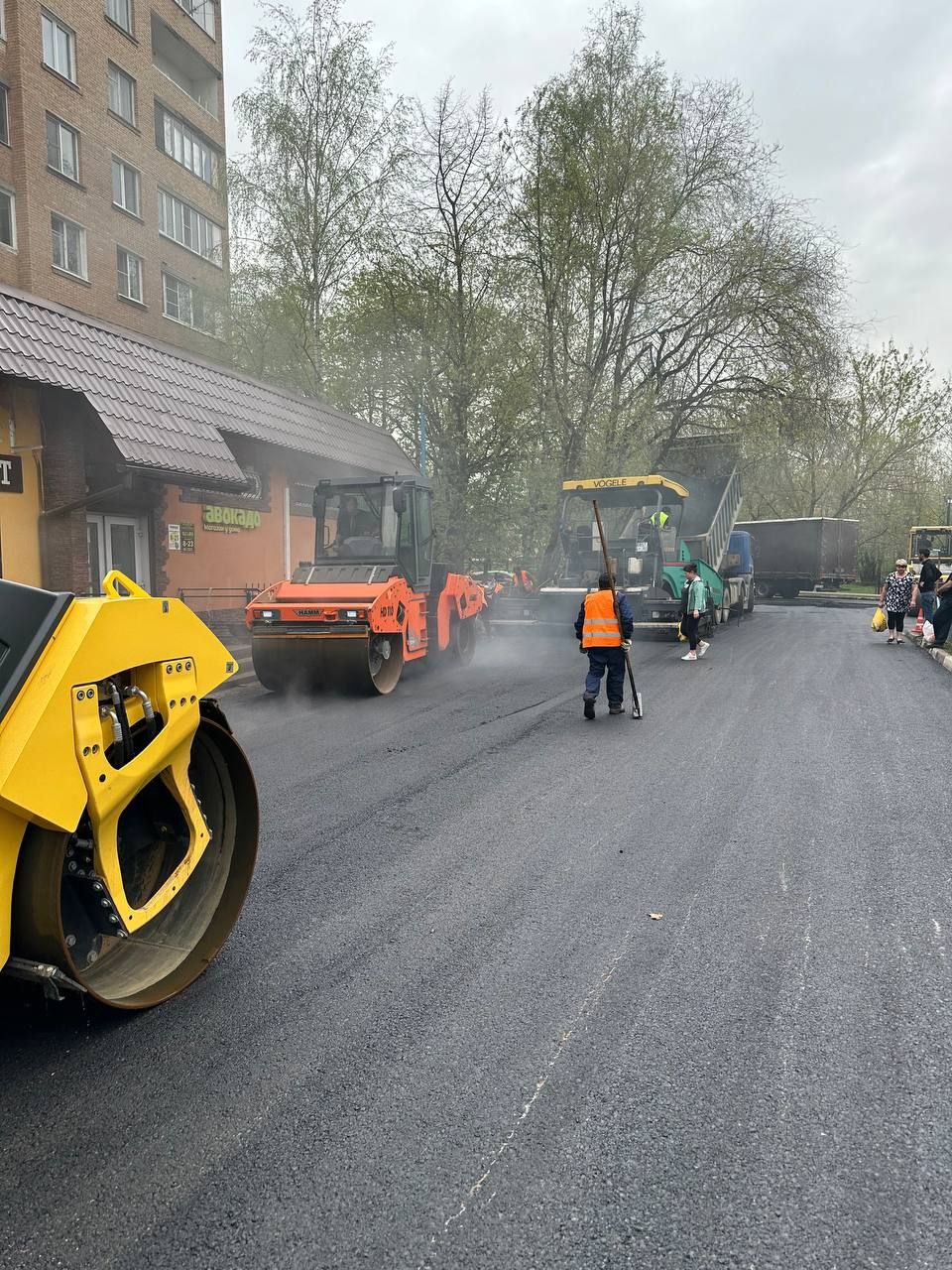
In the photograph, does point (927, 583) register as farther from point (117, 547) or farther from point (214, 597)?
point (117, 547)

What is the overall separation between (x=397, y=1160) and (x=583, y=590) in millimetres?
14894

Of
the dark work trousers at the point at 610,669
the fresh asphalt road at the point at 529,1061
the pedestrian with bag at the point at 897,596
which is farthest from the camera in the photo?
the pedestrian with bag at the point at 897,596

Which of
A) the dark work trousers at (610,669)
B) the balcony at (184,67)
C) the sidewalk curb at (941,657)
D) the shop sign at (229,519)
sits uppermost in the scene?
the balcony at (184,67)

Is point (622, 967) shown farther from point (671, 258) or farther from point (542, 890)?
point (671, 258)

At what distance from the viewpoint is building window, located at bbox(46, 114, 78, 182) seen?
2286 cm

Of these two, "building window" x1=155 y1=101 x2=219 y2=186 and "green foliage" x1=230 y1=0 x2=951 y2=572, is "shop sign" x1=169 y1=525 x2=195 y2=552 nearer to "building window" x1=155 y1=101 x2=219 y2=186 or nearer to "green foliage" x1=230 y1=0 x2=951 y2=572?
"green foliage" x1=230 y1=0 x2=951 y2=572

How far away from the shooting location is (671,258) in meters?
22.4

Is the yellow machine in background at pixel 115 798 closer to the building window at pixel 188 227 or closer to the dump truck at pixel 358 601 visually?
the dump truck at pixel 358 601

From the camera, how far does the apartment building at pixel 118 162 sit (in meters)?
21.9

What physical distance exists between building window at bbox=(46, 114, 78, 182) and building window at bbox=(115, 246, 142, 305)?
241 cm

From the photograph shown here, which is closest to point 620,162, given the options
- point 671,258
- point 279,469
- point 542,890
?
point 671,258

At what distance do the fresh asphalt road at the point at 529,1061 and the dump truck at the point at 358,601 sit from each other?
156 inches

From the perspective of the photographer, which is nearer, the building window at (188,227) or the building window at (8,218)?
the building window at (8,218)

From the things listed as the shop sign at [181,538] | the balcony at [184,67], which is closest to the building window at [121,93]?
the balcony at [184,67]
